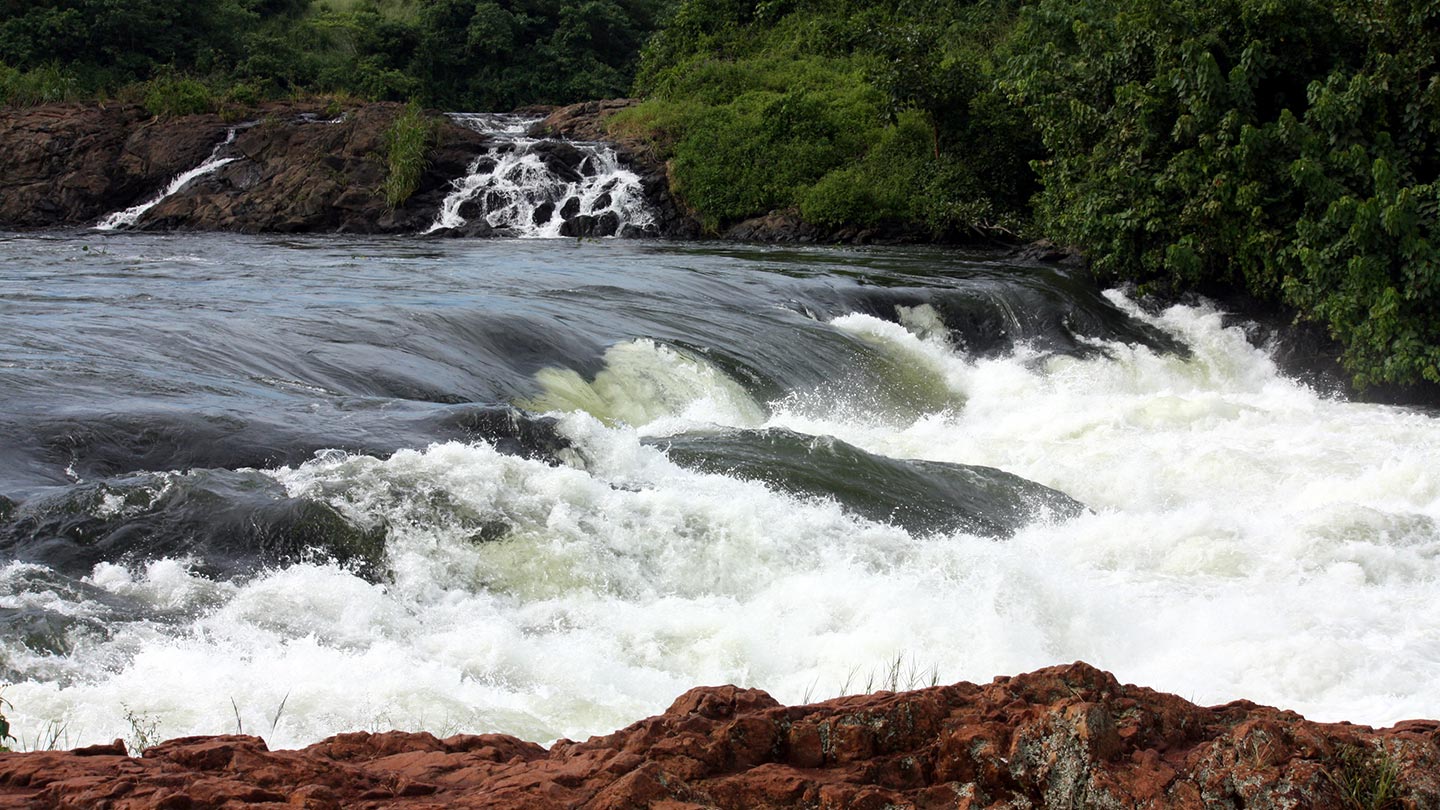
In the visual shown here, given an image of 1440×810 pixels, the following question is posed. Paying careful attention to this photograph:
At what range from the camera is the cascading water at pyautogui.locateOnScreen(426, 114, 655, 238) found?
26344 millimetres

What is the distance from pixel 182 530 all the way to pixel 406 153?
2215 centimetres

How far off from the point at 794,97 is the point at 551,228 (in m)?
5.98

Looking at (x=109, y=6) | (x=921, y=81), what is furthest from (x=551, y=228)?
(x=109, y=6)

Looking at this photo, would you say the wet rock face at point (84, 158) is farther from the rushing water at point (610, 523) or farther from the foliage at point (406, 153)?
the rushing water at point (610, 523)

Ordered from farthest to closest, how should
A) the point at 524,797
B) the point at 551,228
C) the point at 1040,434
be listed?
the point at 551,228, the point at 1040,434, the point at 524,797

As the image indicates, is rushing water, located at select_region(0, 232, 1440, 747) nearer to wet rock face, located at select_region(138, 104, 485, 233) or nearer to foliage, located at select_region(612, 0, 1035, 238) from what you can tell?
foliage, located at select_region(612, 0, 1035, 238)

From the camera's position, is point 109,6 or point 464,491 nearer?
point 464,491

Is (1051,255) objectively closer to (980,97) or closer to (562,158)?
(980,97)

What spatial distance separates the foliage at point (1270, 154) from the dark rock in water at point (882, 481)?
21.0 feet

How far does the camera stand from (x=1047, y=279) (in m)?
17.5

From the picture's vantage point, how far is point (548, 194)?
27047 millimetres

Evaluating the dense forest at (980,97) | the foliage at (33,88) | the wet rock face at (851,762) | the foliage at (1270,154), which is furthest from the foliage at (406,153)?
the wet rock face at (851,762)

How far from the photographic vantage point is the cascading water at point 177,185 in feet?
87.2

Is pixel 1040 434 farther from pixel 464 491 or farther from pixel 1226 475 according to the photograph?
pixel 464 491
